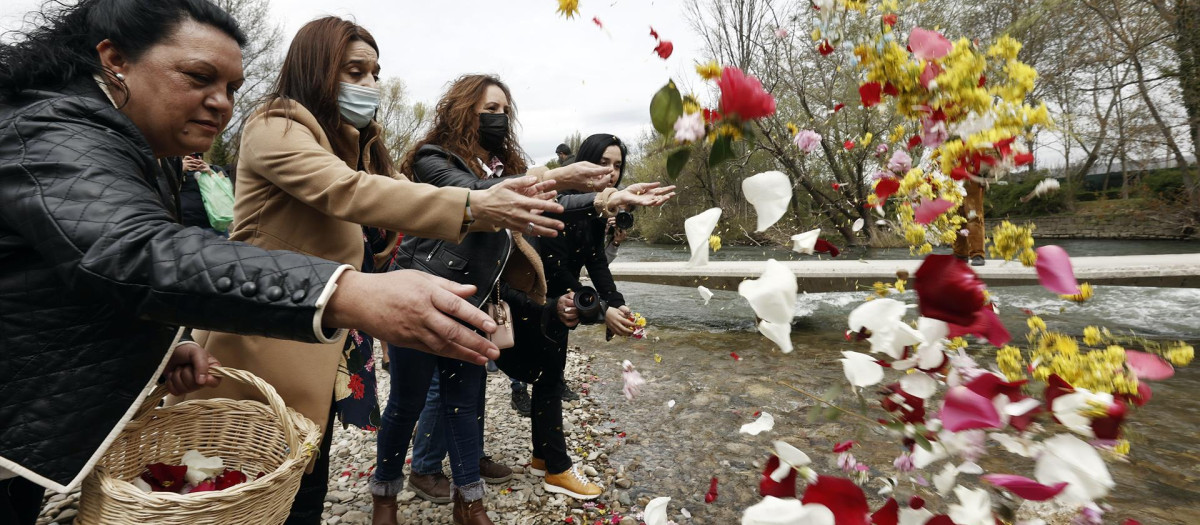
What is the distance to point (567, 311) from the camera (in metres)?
2.78

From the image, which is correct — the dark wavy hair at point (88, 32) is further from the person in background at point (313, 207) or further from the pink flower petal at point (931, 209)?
the pink flower petal at point (931, 209)

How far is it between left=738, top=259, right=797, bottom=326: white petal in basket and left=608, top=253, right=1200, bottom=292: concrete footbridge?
16.8ft

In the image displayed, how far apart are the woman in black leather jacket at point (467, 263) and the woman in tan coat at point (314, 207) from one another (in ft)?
1.69

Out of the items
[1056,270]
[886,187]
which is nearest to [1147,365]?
[1056,270]

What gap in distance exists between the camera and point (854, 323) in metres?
0.99

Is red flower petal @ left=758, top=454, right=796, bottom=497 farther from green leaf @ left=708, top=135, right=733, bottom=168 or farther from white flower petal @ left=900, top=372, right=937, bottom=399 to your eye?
green leaf @ left=708, top=135, right=733, bottom=168

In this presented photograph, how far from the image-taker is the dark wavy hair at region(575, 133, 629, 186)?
322 centimetres

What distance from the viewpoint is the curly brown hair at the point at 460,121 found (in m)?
2.63

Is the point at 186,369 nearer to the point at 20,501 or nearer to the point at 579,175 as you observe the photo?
the point at 20,501

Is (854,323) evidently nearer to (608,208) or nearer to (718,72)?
(718,72)

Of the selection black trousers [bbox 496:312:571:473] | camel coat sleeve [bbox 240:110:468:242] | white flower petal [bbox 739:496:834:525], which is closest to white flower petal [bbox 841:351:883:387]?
white flower petal [bbox 739:496:834:525]

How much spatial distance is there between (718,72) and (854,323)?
21.0 inches

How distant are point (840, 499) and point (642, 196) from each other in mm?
1661

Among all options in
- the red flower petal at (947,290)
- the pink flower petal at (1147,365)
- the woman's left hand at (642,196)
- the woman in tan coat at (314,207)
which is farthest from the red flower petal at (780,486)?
the woman's left hand at (642,196)
